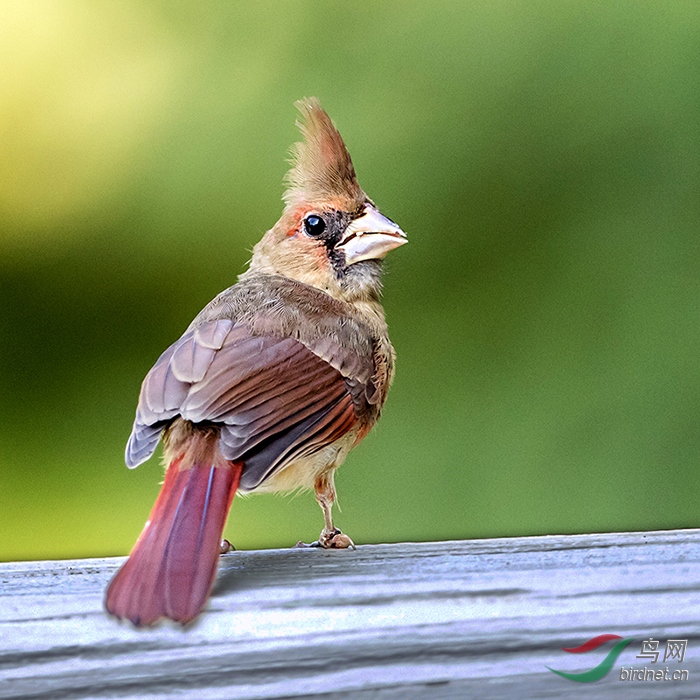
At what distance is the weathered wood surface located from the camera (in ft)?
3.95

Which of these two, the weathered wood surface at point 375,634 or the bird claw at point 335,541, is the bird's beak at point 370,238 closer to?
the bird claw at point 335,541

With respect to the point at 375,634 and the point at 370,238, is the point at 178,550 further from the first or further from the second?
the point at 370,238

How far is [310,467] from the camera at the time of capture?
2.27 metres

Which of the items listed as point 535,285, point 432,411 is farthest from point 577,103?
point 432,411


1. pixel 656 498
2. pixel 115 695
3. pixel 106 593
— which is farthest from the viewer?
pixel 656 498

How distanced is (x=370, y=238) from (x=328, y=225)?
154mm

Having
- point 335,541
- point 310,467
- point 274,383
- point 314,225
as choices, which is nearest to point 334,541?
point 335,541

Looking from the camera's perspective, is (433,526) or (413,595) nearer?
(413,595)

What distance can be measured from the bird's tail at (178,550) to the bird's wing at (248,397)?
0.08 meters

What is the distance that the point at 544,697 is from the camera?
Answer: 121cm

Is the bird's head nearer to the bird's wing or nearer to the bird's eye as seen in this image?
the bird's eye

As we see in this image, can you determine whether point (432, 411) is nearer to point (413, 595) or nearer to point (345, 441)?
point (345, 441)

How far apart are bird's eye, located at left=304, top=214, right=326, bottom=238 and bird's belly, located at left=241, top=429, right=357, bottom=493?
24.7 inches

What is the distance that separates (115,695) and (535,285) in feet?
6.34
